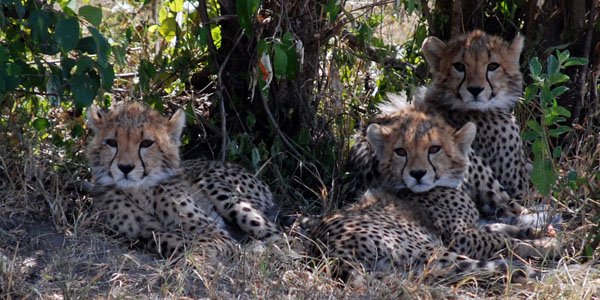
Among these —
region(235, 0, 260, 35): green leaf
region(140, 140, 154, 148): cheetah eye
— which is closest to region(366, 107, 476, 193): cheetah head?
region(235, 0, 260, 35): green leaf

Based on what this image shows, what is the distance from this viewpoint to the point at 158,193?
489 cm

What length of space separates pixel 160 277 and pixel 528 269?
1.43 meters

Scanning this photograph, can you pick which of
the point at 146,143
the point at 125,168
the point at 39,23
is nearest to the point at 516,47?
the point at 146,143

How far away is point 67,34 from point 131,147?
711 millimetres

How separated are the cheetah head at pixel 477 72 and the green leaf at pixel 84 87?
196cm

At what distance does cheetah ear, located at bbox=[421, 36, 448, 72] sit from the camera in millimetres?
5746

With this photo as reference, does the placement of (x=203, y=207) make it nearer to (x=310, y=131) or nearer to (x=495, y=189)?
(x=310, y=131)

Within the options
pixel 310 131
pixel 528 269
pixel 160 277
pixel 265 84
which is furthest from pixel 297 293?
pixel 310 131

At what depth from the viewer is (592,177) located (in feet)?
15.9

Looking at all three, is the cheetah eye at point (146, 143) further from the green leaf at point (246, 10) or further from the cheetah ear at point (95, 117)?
the green leaf at point (246, 10)

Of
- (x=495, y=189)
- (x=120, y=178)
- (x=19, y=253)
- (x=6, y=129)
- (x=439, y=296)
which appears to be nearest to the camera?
(x=439, y=296)

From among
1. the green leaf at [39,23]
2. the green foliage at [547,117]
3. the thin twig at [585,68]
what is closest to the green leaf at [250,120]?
the green leaf at [39,23]

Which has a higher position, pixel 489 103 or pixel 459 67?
pixel 459 67

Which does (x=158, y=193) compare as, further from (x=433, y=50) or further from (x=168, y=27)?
(x=433, y=50)
